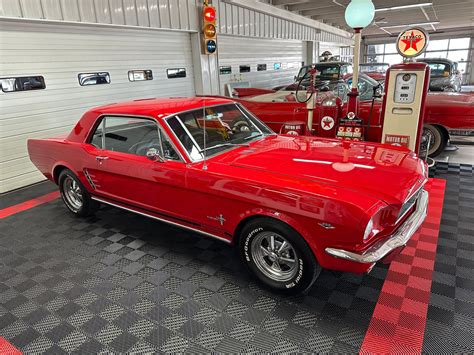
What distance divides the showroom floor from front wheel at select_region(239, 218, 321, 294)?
14 centimetres

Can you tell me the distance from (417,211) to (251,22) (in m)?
9.72

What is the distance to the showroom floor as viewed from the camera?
2.15 meters

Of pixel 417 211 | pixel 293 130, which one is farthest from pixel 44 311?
pixel 293 130

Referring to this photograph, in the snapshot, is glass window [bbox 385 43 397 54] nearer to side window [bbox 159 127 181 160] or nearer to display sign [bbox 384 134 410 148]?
display sign [bbox 384 134 410 148]

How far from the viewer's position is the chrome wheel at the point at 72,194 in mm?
3988

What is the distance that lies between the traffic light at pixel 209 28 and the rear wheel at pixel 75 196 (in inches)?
231

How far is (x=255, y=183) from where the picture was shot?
236 centimetres

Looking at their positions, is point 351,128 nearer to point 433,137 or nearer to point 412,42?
point 412,42

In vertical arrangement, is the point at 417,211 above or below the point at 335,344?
above

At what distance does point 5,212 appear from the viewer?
4477 millimetres

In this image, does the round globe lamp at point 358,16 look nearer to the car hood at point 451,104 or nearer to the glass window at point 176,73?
the car hood at point 451,104

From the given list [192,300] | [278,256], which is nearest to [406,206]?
[278,256]

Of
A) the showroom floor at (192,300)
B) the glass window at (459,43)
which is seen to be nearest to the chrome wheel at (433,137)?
the showroom floor at (192,300)

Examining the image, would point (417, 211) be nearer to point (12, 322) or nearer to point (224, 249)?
point (224, 249)
